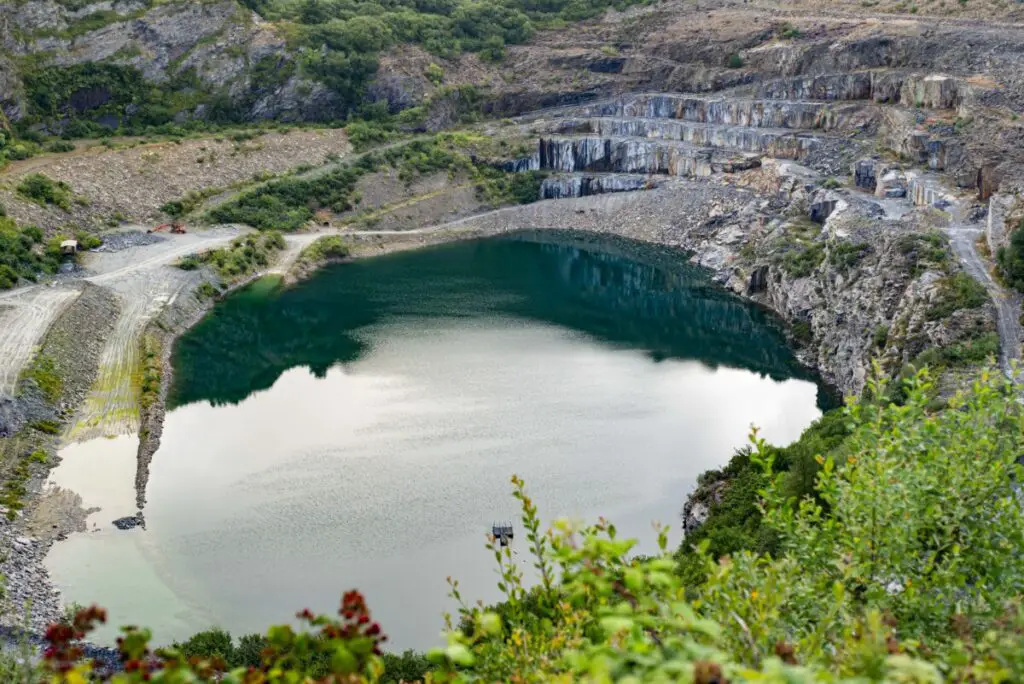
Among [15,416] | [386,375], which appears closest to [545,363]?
[386,375]

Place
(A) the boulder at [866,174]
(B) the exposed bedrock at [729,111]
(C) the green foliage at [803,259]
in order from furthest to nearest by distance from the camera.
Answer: (B) the exposed bedrock at [729,111], (A) the boulder at [866,174], (C) the green foliage at [803,259]

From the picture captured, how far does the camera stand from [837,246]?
62.3m

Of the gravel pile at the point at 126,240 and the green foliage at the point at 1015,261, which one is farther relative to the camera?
the gravel pile at the point at 126,240

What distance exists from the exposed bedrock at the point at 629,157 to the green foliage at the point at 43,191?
46.7 m

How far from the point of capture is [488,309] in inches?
2672

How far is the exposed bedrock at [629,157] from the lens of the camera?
90438 mm

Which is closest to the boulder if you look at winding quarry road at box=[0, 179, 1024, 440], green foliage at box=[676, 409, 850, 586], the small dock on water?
winding quarry road at box=[0, 179, 1024, 440]

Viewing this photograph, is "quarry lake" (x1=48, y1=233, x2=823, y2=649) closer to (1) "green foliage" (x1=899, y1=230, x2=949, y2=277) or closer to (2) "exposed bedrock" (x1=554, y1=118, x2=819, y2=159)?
(1) "green foliage" (x1=899, y1=230, x2=949, y2=277)

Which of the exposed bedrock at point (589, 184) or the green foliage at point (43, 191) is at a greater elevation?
the green foliage at point (43, 191)

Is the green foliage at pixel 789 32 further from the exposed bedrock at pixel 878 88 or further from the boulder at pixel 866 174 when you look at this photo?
the boulder at pixel 866 174

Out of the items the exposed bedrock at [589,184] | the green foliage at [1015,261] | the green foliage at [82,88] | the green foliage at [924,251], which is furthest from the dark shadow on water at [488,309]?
the green foliage at [82,88]

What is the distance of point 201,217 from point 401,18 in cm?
4316

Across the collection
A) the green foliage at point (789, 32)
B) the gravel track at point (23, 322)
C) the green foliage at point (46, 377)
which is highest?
the green foliage at point (789, 32)

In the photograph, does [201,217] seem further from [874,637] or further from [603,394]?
[874,637]
